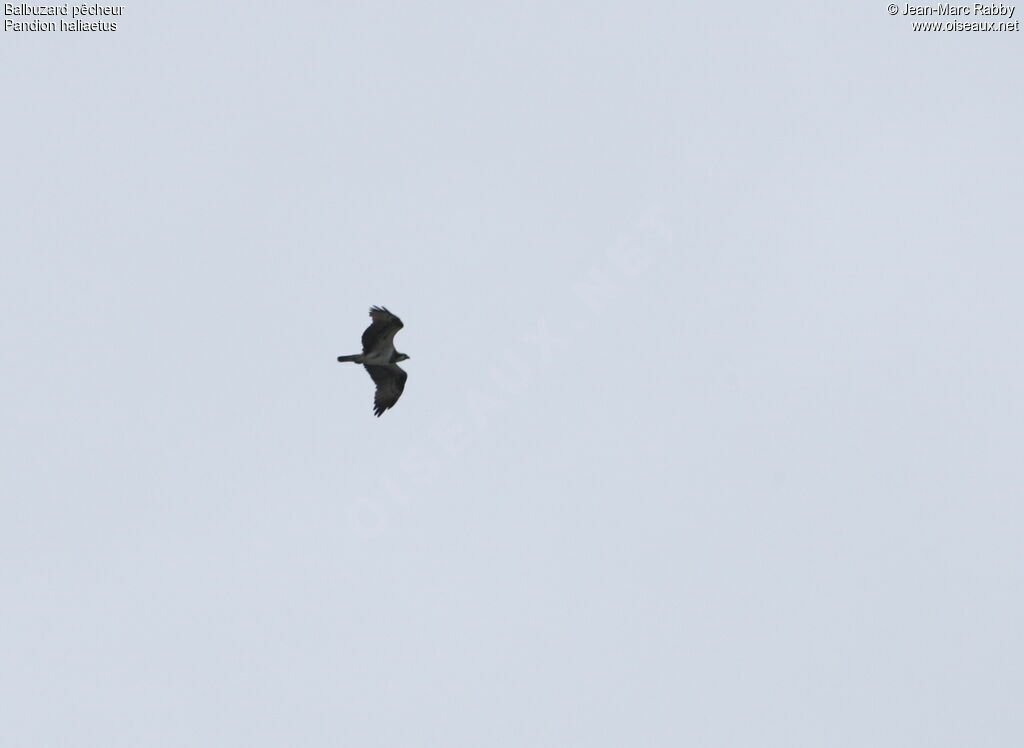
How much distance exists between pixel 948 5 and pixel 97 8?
52.1m

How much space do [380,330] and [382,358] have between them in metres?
2.28

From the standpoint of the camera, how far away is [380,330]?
248ft

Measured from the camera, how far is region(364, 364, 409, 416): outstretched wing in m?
78.3

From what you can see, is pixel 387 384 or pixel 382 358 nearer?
pixel 382 358

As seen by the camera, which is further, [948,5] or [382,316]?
[948,5]

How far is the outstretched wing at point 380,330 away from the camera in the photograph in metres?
74.9

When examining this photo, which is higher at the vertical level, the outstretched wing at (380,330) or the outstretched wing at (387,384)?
the outstretched wing at (380,330)

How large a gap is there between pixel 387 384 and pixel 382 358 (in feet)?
5.98

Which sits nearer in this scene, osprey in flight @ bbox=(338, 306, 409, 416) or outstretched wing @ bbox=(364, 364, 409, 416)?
osprey in flight @ bbox=(338, 306, 409, 416)

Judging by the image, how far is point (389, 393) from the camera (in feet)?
259

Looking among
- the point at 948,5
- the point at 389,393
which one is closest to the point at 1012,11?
the point at 948,5

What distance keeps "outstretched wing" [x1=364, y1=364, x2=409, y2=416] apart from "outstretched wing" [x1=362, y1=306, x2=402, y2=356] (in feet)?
5.84

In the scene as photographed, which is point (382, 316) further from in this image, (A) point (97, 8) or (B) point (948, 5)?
(B) point (948, 5)

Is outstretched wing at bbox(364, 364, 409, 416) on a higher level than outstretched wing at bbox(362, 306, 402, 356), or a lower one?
lower
